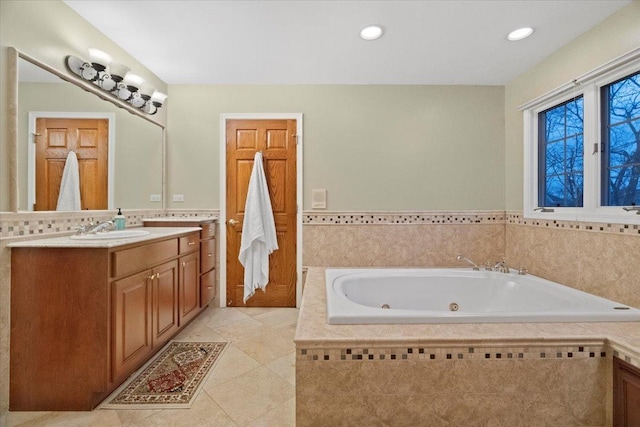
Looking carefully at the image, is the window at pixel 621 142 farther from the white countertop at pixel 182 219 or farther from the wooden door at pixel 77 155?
the wooden door at pixel 77 155

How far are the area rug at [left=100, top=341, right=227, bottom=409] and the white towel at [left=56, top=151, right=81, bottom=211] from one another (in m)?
1.13

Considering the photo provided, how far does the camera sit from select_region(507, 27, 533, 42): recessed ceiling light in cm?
200

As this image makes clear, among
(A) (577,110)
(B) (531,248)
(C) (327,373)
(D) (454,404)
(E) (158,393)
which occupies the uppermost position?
(A) (577,110)

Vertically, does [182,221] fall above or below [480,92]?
below

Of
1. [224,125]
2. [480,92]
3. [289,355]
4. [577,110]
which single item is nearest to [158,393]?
[289,355]

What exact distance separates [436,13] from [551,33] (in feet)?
2.86

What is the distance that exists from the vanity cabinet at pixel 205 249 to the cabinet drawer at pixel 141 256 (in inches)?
17.4

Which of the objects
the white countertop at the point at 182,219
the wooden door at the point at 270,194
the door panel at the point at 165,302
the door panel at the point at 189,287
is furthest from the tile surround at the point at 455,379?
the white countertop at the point at 182,219

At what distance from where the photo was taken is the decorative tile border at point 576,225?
173 cm

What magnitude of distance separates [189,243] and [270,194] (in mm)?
890

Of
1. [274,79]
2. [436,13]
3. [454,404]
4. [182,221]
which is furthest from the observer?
[274,79]

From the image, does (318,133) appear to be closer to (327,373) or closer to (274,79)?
(274,79)

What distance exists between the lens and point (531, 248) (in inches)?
98.8

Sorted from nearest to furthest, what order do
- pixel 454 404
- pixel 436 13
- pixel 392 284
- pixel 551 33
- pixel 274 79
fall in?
pixel 454 404 → pixel 436 13 → pixel 551 33 → pixel 392 284 → pixel 274 79
